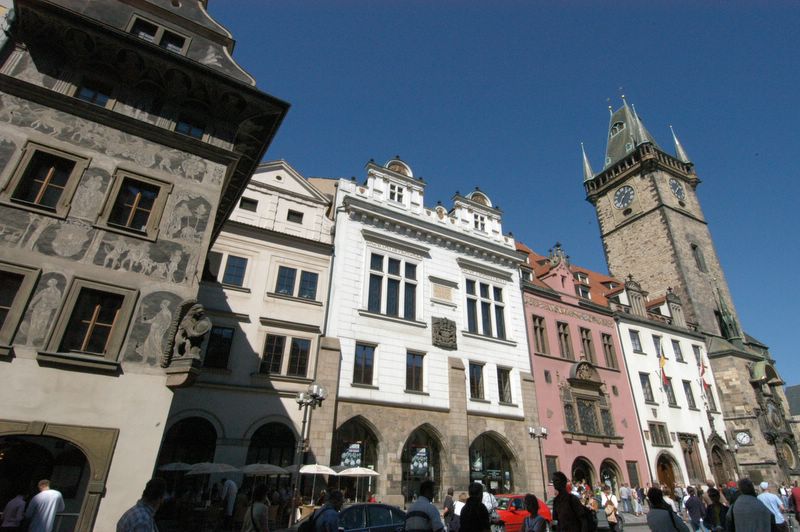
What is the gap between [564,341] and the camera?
29.6 meters

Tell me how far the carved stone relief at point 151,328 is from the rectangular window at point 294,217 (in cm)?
1088

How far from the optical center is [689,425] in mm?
31984

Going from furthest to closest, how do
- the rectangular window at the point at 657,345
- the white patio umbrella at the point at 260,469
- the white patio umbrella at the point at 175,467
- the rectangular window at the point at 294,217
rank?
the rectangular window at the point at 657,345 < the rectangular window at the point at 294,217 < the white patio umbrella at the point at 260,469 < the white patio umbrella at the point at 175,467

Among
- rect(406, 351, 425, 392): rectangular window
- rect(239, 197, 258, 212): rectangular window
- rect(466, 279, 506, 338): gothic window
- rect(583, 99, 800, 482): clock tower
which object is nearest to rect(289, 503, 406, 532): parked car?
rect(406, 351, 425, 392): rectangular window

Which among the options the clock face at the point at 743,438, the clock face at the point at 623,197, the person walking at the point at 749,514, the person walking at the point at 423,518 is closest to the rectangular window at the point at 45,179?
the person walking at the point at 423,518

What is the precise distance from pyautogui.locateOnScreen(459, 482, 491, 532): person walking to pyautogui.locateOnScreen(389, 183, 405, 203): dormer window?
21.4m

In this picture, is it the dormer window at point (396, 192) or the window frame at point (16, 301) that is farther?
the dormer window at point (396, 192)

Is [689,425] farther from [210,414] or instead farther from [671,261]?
[210,414]

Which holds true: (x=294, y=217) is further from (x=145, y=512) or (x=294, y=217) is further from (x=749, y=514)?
(x=749, y=514)

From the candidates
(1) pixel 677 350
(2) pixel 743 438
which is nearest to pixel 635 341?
(1) pixel 677 350

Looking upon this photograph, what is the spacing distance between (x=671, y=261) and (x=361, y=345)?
38.1m

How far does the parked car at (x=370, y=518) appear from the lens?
9.84m

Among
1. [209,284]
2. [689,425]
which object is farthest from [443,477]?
[689,425]

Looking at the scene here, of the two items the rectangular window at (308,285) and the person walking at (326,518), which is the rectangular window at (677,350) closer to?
the rectangular window at (308,285)
